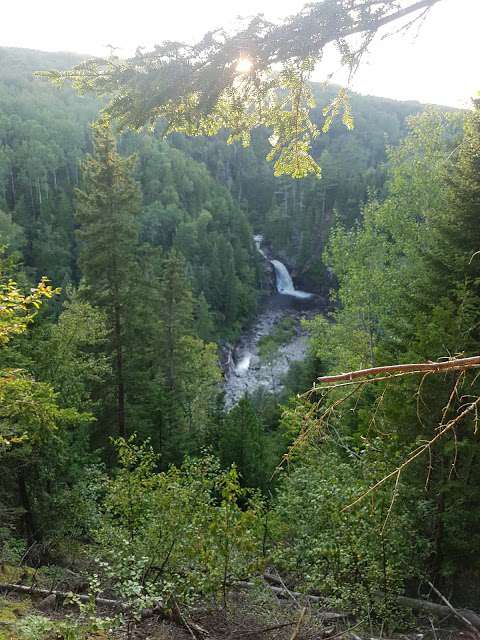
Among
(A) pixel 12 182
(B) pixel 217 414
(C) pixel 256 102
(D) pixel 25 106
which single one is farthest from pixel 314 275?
(C) pixel 256 102

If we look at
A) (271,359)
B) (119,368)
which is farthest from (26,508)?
(271,359)

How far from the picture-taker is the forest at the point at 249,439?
5.56 m

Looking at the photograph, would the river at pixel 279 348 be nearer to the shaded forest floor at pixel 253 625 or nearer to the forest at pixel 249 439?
the forest at pixel 249 439

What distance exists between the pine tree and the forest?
0.08 meters

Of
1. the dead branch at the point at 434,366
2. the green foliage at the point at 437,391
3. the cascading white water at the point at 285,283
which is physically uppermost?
the dead branch at the point at 434,366

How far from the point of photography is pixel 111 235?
1595 cm

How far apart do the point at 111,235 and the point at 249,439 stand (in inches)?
328

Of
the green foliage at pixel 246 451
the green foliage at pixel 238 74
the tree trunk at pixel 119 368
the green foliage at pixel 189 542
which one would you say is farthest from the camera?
the tree trunk at pixel 119 368

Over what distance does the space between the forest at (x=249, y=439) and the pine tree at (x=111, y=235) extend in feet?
0.25

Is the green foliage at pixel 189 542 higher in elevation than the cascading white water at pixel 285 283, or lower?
higher

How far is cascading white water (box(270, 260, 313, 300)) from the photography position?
237 feet

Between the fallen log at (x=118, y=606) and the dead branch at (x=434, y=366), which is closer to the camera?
the dead branch at (x=434, y=366)

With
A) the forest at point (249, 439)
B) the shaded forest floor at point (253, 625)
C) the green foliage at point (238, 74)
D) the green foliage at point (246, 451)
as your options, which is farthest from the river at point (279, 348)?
the green foliage at point (238, 74)

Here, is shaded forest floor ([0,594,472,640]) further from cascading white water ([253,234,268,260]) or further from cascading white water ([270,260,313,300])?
cascading white water ([253,234,268,260])
